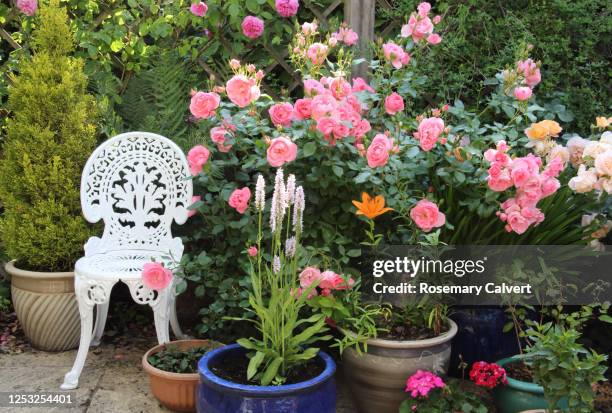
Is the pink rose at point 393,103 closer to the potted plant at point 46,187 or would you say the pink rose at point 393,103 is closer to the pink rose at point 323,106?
the pink rose at point 323,106

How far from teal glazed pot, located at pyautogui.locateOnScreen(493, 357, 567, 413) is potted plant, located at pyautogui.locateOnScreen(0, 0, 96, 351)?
1.89m

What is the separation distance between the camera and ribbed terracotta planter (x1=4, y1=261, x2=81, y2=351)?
3.21 m

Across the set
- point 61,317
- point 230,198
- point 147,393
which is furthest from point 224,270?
point 61,317

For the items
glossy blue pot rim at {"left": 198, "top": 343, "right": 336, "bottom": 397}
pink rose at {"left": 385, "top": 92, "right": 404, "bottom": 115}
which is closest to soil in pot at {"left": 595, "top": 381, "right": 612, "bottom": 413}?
glossy blue pot rim at {"left": 198, "top": 343, "right": 336, "bottom": 397}

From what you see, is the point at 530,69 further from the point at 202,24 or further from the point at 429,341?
the point at 202,24

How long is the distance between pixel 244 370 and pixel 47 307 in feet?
4.11

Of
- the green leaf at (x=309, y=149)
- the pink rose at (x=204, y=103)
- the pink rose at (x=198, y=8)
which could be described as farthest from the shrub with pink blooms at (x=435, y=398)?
the pink rose at (x=198, y=8)

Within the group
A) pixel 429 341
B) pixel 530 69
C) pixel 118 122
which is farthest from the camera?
pixel 118 122

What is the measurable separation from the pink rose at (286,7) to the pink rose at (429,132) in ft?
4.23

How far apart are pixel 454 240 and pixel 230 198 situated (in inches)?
34.4

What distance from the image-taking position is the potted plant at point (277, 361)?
2.15m

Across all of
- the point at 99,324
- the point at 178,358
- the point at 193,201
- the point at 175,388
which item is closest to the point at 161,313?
the point at 178,358

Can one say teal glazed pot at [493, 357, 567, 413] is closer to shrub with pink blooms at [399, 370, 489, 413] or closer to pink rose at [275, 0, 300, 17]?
shrub with pink blooms at [399, 370, 489, 413]

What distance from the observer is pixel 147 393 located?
2844mm
